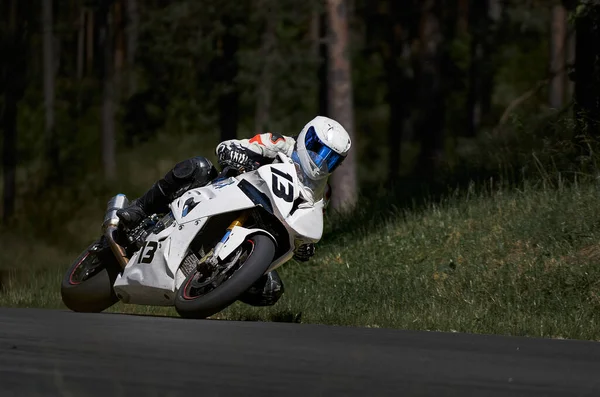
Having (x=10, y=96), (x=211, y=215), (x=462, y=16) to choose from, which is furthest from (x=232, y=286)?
(x=462, y=16)

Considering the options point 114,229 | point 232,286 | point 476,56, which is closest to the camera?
point 232,286

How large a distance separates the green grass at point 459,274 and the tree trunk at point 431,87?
19.4 meters

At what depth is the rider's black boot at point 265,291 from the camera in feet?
33.3

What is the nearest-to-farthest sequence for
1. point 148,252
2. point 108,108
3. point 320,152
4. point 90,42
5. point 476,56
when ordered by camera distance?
point 320,152 → point 148,252 → point 476,56 → point 108,108 → point 90,42

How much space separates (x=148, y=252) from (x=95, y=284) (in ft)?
3.42

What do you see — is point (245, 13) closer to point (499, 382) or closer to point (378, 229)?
point (378, 229)

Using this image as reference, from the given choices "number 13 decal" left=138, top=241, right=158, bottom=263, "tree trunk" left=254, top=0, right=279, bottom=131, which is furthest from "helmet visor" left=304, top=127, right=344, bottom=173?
"tree trunk" left=254, top=0, right=279, bottom=131

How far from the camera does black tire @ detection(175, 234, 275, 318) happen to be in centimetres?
920

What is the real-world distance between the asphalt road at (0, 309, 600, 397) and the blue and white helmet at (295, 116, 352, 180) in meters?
1.58

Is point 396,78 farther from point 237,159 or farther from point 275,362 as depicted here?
point 275,362

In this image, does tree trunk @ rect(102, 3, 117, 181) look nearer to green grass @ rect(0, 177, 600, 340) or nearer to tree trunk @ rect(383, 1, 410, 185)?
tree trunk @ rect(383, 1, 410, 185)

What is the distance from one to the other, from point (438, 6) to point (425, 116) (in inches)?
133

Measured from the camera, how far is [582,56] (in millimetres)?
16266

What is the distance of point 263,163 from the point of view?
10250mm
